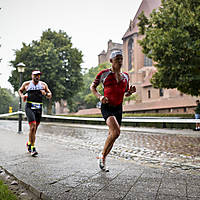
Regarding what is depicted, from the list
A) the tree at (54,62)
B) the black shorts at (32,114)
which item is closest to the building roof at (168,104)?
the tree at (54,62)

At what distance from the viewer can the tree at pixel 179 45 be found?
607 inches

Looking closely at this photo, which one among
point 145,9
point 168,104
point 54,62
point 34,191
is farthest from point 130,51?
point 34,191

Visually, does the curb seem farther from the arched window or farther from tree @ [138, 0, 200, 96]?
the arched window

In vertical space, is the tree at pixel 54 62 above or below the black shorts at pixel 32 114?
above

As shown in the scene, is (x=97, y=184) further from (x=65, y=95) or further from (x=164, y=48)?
(x=65, y=95)

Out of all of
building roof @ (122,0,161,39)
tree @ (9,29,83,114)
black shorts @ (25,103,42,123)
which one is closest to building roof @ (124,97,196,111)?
tree @ (9,29,83,114)

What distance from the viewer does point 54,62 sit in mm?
30672

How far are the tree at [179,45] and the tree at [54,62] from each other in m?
16.1

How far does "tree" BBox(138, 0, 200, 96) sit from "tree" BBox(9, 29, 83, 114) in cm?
1611

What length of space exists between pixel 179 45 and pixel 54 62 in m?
18.8

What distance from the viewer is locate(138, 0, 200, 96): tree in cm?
1541

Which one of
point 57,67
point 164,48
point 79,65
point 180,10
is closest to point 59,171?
point 164,48

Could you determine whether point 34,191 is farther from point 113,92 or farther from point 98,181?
point 113,92

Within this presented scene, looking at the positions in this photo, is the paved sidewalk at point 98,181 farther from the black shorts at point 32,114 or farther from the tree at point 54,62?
the tree at point 54,62
